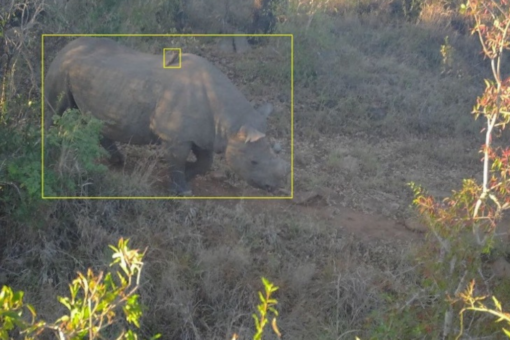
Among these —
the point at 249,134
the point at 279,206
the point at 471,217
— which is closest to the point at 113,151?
the point at 249,134

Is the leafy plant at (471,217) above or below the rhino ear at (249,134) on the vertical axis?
above

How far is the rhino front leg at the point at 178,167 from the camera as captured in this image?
282 inches

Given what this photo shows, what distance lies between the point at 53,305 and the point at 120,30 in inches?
200

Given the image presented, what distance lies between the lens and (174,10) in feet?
38.0

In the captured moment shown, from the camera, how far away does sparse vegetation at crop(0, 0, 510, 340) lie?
5473mm

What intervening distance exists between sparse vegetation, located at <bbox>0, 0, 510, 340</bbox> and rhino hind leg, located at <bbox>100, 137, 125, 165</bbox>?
12 centimetres

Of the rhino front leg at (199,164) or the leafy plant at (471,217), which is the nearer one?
the leafy plant at (471,217)

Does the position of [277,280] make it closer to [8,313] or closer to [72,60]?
[72,60]

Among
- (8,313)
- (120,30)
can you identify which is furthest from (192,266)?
(120,30)

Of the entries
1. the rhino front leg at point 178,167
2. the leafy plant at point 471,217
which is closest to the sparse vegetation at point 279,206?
the leafy plant at point 471,217

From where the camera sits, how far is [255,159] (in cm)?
707

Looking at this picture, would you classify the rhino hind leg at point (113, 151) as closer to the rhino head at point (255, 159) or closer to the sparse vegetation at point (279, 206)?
the sparse vegetation at point (279, 206)

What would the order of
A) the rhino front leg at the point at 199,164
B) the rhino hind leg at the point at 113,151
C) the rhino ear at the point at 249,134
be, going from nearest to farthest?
1. the rhino ear at the point at 249,134
2. the rhino front leg at the point at 199,164
3. the rhino hind leg at the point at 113,151

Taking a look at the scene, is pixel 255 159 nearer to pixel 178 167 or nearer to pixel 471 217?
pixel 178 167
